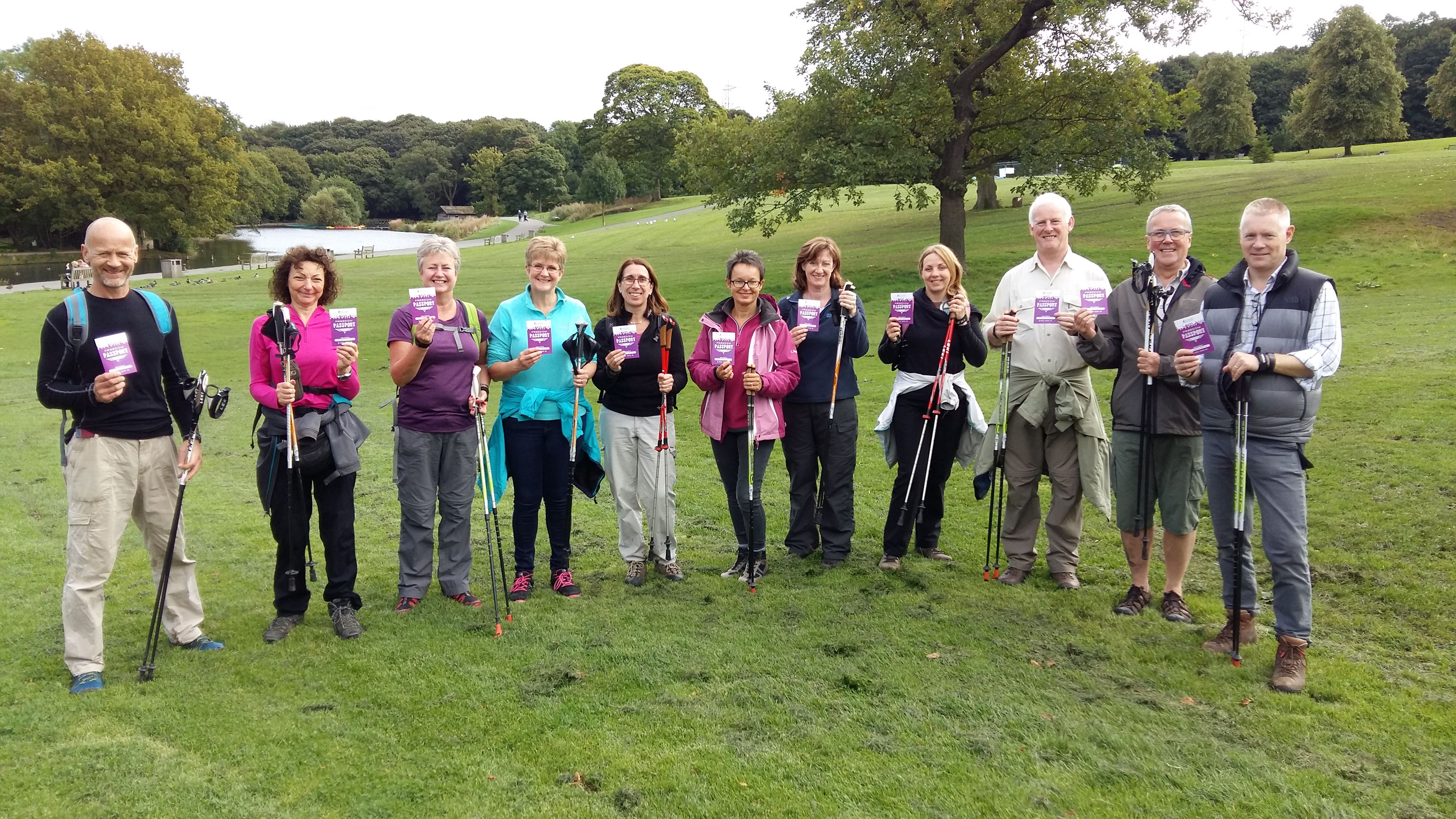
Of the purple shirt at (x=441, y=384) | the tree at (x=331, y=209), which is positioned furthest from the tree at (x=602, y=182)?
the purple shirt at (x=441, y=384)

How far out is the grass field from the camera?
3617 mm

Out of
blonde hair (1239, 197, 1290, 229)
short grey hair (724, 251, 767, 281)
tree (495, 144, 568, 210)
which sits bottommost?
short grey hair (724, 251, 767, 281)

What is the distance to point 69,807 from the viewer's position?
3533mm

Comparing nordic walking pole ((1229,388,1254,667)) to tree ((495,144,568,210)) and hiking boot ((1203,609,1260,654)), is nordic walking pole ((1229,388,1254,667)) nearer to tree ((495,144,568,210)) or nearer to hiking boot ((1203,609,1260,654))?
hiking boot ((1203,609,1260,654))

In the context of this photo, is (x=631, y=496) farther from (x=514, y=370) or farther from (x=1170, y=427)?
(x=1170, y=427)

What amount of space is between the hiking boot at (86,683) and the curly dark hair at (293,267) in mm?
2165

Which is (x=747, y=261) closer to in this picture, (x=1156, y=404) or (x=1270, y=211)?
(x=1156, y=404)

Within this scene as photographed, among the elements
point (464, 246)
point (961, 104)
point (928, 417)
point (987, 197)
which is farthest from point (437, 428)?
point (464, 246)

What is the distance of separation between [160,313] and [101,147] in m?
52.1

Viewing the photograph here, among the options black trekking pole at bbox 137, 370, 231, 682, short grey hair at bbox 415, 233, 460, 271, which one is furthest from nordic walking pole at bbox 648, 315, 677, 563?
black trekking pole at bbox 137, 370, 231, 682

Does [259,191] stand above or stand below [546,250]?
above

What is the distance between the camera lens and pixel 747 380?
5.82 meters

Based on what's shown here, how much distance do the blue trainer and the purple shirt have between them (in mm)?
1565

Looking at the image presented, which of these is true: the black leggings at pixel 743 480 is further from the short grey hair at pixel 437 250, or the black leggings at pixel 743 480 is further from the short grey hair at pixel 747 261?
the short grey hair at pixel 437 250
